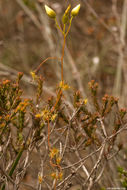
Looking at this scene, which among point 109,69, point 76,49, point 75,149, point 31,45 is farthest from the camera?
point 31,45

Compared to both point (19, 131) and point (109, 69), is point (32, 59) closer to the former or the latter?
point (109, 69)

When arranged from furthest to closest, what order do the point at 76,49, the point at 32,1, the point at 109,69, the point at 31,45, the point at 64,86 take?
the point at 31,45, the point at 76,49, the point at 109,69, the point at 32,1, the point at 64,86

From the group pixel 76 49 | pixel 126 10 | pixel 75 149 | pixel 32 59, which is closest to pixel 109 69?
pixel 76 49

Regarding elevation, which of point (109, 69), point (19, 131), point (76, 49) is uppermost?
point (76, 49)

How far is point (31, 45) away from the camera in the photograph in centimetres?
586

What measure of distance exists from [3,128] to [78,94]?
341mm

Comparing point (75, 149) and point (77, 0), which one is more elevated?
point (77, 0)

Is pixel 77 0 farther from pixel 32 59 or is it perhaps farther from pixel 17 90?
pixel 32 59

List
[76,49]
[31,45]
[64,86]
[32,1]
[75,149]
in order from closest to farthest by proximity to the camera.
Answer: [64,86] → [75,149] → [32,1] → [76,49] → [31,45]

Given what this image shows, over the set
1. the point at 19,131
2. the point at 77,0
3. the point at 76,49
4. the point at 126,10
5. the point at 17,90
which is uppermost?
the point at 76,49

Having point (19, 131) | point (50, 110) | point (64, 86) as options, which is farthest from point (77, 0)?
point (19, 131)

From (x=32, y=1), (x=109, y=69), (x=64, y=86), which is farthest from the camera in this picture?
(x=109, y=69)

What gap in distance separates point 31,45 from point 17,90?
500 cm

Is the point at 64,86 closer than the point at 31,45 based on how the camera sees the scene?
Yes
